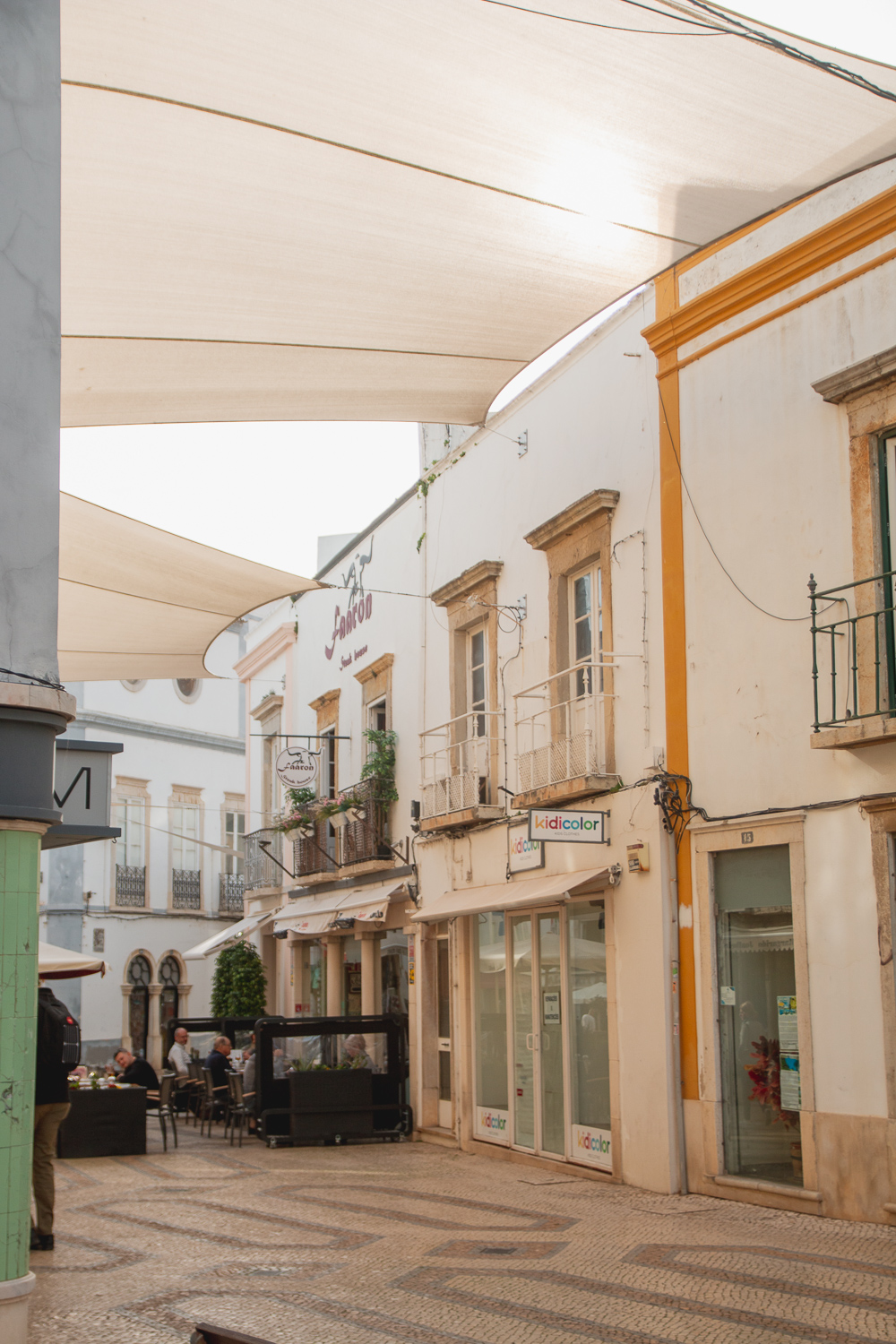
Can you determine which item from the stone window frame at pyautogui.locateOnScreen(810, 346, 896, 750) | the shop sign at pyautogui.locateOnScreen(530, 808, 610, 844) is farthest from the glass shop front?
the stone window frame at pyautogui.locateOnScreen(810, 346, 896, 750)

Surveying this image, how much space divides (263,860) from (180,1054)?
5.80 metres

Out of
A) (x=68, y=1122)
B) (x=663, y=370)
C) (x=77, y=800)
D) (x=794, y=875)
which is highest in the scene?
(x=663, y=370)

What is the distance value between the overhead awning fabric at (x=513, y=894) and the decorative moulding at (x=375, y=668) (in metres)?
3.43

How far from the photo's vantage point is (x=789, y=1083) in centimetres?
904

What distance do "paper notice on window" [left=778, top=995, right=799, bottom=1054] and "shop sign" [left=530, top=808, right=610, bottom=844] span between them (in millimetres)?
2015

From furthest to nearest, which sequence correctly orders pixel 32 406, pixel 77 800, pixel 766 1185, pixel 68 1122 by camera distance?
pixel 68 1122, pixel 77 800, pixel 766 1185, pixel 32 406

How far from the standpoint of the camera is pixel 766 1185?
29.6 feet

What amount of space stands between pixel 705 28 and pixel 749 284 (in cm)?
452

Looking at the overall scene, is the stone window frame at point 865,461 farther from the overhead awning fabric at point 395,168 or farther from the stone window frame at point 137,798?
the stone window frame at point 137,798

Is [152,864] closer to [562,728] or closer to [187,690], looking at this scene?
[187,690]

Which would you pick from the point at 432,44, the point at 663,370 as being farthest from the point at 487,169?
the point at 663,370

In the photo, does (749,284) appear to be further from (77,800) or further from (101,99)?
(77,800)

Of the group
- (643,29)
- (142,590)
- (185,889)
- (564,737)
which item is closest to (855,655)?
(564,737)

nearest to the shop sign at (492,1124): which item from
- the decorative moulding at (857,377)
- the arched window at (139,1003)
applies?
the decorative moulding at (857,377)
